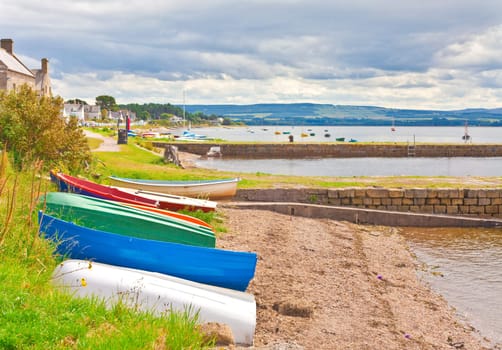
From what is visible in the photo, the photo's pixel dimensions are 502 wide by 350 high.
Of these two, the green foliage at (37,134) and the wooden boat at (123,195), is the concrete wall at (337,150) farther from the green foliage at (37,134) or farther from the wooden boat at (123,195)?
the wooden boat at (123,195)

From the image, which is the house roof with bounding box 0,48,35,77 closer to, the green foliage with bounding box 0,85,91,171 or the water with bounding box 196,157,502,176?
the water with bounding box 196,157,502,176

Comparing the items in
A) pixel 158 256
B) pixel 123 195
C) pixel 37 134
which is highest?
pixel 37 134

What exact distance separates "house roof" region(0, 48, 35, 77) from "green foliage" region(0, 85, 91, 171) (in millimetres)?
29323

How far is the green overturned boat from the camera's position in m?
10.3

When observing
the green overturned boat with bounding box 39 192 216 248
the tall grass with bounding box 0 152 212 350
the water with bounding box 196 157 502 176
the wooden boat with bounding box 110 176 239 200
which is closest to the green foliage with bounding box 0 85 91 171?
the wooden boat with bounding box 110 176 239 200

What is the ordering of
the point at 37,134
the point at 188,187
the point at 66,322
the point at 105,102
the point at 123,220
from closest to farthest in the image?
1. the point at 66,322
2. the point at 123,220
3. the point at 37,134
4. the point at 188,187
5. the point at 105,102

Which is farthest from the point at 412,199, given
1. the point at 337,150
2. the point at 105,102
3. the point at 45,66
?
the point at 105,102

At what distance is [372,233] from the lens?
1689cm

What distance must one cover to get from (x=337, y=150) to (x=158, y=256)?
58.2 m

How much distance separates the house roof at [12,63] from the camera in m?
45.7

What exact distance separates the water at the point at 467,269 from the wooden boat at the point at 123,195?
5.93 m

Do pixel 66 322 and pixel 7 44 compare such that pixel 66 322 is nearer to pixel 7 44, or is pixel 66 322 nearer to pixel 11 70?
pixel 11 70

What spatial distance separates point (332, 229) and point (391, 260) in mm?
3402

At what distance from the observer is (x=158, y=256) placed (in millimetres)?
8789
